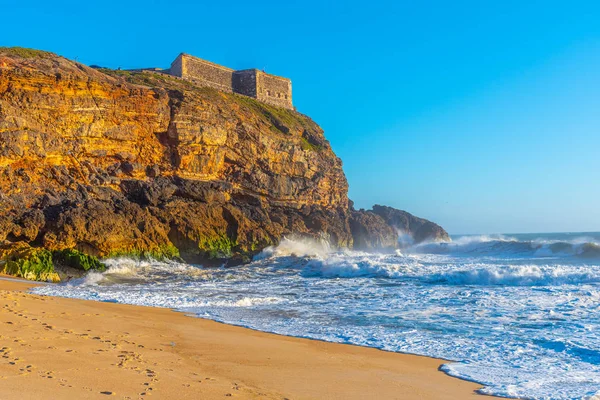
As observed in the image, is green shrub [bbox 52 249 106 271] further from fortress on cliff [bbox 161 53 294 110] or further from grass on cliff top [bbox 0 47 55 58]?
fortress on cliff [bbox 161 53 294 110]

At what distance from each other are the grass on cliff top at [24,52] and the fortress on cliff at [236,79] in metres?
12.7

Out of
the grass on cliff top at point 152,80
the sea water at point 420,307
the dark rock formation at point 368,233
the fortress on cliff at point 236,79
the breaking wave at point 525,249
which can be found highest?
the fortress on cliff at point 236,79

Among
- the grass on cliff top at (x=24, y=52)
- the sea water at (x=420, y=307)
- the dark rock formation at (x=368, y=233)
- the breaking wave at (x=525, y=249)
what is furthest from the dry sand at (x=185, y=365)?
the dark rock formation at (x=368, y=233)

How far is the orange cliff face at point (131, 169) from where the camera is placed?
20578 millimetres

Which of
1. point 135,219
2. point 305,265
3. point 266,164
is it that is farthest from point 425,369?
point 266,164

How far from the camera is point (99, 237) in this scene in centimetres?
2052

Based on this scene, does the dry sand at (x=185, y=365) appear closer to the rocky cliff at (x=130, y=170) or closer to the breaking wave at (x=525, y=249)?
the rocky cliff at (x=130, y=170)

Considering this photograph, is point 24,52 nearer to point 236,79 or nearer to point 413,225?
point 236,79

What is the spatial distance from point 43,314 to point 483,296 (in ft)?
33.9

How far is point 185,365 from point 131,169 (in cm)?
2047

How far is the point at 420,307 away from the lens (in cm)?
1143

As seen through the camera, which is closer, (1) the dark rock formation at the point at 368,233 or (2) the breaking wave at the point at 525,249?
(2) the breaking wave at the point at 525,249

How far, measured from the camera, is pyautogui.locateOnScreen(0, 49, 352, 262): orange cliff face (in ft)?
67.5

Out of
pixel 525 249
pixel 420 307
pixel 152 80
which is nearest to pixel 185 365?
pixel 420 307
